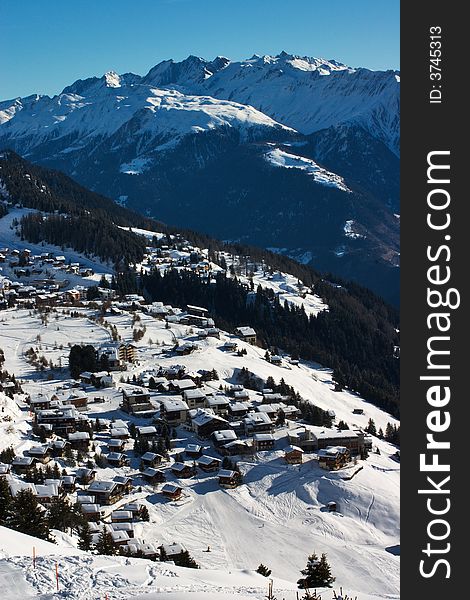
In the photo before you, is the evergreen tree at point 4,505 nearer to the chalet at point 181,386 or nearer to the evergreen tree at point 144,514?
the evergreen tree at point 144,514

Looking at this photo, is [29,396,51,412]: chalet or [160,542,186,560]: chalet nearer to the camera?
[160,542,186,560]: chalet

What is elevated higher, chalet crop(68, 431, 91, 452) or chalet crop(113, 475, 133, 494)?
chalet crop(68, 431, 91, 452)

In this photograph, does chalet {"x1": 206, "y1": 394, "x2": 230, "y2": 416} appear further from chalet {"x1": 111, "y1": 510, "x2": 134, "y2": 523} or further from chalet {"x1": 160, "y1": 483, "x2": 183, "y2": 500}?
chalet {"x1": 111, "y1": 510, "x2": 134, "y2": 523}

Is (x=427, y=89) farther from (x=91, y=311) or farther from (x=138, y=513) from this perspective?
(x=91, y=311)

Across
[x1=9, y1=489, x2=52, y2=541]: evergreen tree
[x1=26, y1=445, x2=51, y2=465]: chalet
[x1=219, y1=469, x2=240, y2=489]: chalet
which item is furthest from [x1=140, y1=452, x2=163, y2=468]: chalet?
[x1=9, y1=489, x2=52, y2=541]: evergreen tree

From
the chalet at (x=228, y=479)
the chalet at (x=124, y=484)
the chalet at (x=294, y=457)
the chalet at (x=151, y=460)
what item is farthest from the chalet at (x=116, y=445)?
the chalet at (x=294, y=457)

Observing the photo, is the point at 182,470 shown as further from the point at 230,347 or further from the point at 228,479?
the point at 230,347
